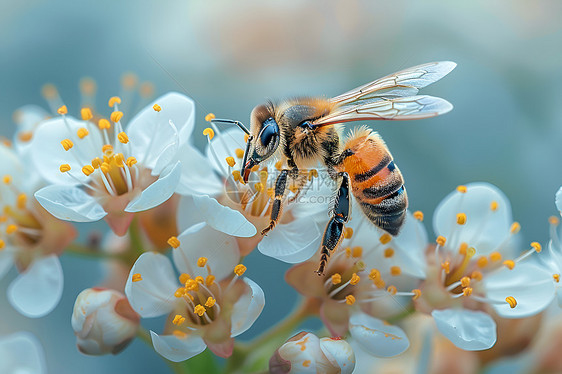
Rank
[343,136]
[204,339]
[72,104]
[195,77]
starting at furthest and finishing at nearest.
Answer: [195,77], [72,104], [343,136], [204,339]

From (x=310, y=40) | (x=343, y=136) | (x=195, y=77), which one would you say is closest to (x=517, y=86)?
(x=310, y=40)

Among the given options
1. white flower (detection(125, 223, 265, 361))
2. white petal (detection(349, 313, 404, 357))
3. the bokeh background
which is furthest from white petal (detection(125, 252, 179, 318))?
the bokeh background

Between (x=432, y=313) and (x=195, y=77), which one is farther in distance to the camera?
(x=195, y=77)

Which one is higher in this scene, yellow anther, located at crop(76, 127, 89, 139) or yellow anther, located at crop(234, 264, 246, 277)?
yellow anther, located at crop(76, 127, 89, 139)

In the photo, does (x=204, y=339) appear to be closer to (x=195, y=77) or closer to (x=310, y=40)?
(x=195, y=77)

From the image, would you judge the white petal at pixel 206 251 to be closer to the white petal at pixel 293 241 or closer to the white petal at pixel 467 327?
the white petal at pixel 293 241

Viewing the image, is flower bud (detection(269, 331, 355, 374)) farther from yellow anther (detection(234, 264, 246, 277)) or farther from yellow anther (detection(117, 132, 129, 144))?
yellow anther (detection(117, 132, 129, 144))

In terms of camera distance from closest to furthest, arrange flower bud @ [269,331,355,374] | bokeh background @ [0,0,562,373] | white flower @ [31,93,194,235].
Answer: flower bud @ [269,331,355,374], white flower @ [31,93,194,235], bokeh background @ [0,0,562,373]
